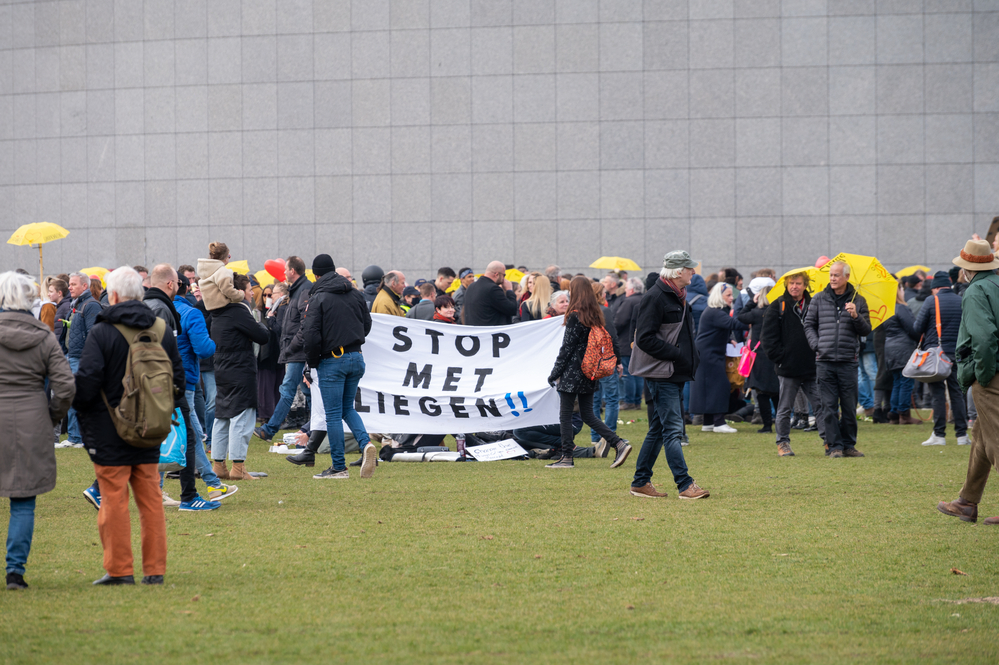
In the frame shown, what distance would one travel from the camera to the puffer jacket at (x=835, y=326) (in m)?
12.3

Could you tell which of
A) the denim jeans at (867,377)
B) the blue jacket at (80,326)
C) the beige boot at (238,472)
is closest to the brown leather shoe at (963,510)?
the beige boot at (238,472)

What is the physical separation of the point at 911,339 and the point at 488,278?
21.5 ft

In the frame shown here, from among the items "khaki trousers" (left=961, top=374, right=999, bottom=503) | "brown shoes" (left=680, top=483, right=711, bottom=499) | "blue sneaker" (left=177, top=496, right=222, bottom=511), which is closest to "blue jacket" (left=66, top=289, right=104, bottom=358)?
"blue sneaker" (left=177, top=496, right=222, bottom=511)

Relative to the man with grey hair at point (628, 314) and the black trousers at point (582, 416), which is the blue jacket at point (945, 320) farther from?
the black trousers at point (582, 416)

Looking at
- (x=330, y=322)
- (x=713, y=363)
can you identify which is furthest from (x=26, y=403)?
(x=713, y=363)

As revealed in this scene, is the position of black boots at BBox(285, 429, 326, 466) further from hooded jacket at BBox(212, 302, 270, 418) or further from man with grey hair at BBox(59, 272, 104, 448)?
man with grey hair at BBox(59, 272, 104, 448)

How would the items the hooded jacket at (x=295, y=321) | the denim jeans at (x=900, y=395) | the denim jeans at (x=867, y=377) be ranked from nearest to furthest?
the hooded jacket at (x=295, y=321) → the denim jeans at (x=900, y=395) → the denim jeans at (x=867, y=377)

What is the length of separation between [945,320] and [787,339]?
2.74 m

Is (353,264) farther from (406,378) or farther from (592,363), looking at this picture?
Result: (592,363)

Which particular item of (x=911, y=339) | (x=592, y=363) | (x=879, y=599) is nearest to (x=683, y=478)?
(x=592, y=363)

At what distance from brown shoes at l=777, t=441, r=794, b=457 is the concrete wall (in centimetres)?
Answer: 1438

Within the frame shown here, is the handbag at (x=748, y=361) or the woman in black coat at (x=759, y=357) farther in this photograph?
the handbag at (x=748, y=361)

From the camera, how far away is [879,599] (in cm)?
596

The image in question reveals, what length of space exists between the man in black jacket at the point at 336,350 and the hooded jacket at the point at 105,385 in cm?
439
